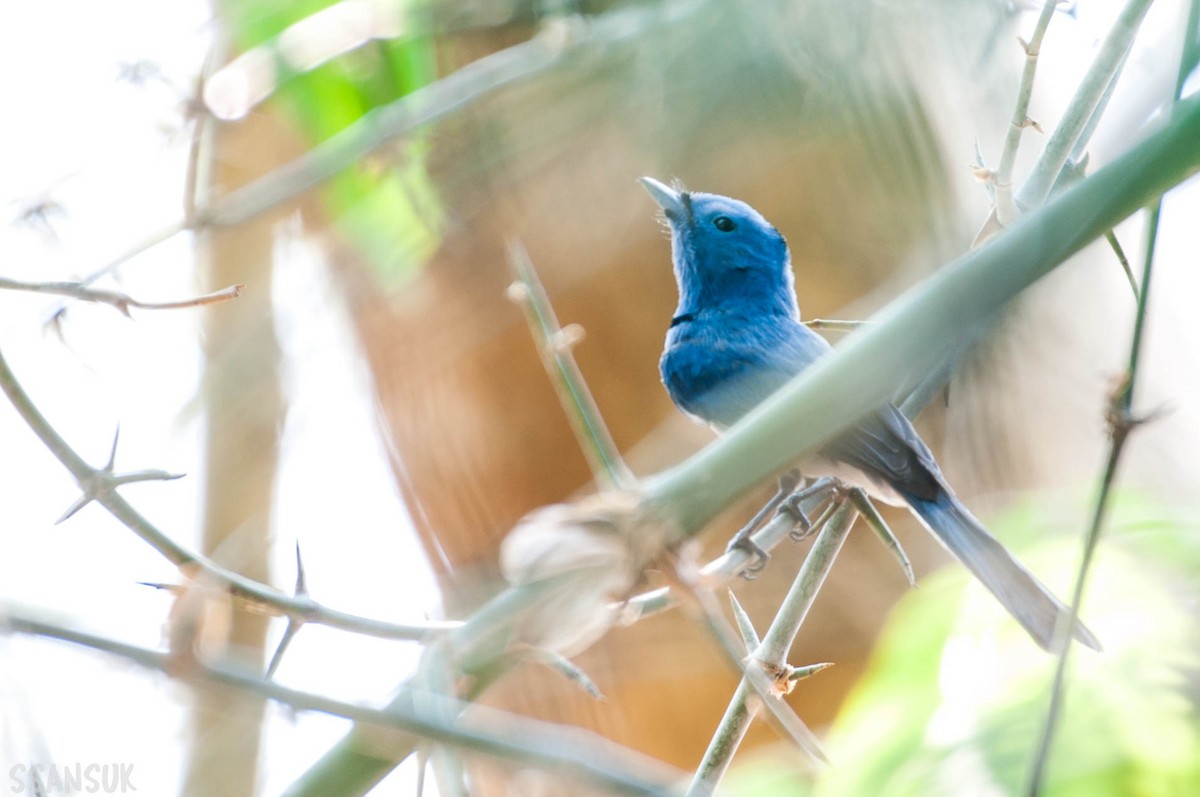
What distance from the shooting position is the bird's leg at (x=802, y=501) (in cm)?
156

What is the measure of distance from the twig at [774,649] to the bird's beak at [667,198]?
0.86 m

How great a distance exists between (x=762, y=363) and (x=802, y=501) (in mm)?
340

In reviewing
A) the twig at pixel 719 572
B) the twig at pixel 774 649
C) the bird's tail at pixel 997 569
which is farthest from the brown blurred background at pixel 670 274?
the twig at pixel 774 649

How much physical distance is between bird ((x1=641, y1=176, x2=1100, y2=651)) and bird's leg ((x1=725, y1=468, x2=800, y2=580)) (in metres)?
0.04

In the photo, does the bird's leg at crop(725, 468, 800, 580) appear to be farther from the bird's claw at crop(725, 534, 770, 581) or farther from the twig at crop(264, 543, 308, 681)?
the twig at crop(264, 543, 308, 681)

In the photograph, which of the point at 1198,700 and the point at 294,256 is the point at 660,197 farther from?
the point at 1198,700

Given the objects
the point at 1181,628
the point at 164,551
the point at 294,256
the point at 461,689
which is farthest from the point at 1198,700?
the point at 294,256

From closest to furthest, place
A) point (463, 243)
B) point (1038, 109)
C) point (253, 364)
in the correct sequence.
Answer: point (1038, 109) < point (253, 364) < point (463, 243)

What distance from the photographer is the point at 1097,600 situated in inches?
43.5

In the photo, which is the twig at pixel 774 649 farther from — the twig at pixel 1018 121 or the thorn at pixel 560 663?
the twig at pixel 1018 121

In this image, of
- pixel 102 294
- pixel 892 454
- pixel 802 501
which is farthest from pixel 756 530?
pixel 102 294

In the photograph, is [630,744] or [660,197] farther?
[630,744]

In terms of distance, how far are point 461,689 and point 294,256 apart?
5.01ft

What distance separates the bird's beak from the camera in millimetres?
1968
